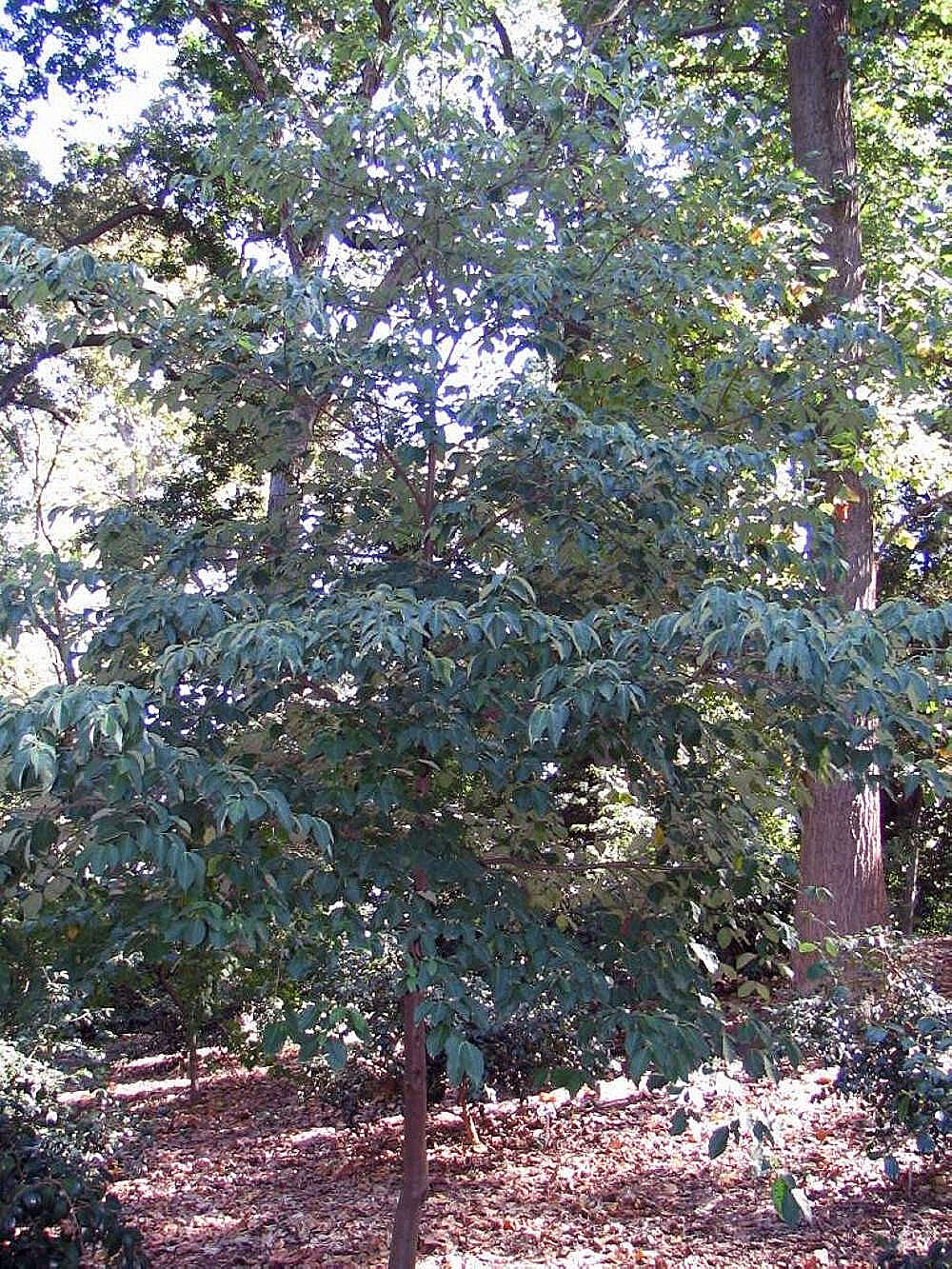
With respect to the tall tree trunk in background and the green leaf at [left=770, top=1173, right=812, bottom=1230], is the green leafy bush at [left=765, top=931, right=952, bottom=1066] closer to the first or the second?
the green leaf at [left=770, top=1173, right=812, bottom=1230]

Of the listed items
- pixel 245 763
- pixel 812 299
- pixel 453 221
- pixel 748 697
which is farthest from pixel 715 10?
pixel 245 763

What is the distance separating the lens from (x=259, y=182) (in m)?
3.40

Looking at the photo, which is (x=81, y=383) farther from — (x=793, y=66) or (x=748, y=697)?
(x=748, y=697)

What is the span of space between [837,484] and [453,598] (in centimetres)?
396

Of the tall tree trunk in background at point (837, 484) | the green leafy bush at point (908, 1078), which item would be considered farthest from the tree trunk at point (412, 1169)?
the tall tree trunk in background at point (837, 484)

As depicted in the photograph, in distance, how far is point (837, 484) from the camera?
614cm

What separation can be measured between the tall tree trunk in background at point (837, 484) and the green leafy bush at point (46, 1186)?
12.8 feet

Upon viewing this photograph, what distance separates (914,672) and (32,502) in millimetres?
15429

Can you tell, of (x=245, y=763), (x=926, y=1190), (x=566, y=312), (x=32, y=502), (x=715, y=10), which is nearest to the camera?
(x=245, y=763)

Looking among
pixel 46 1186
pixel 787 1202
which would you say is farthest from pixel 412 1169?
pixel 787 1202

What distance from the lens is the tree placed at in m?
2.24

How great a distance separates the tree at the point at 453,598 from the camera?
224cm

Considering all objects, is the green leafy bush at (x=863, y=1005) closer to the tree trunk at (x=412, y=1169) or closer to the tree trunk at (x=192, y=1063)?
the tree trunk at (x=412, y=1169)

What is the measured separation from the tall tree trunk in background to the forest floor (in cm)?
102
